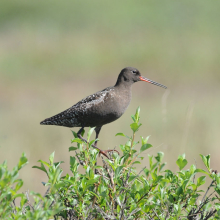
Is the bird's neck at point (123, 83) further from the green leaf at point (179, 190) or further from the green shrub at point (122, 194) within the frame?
the green leaf at point (179, 190)

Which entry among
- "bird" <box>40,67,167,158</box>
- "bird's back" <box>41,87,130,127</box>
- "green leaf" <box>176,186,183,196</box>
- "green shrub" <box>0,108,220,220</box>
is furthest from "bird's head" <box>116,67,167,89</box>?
"green leaf" <box>176,186,183,196</box>

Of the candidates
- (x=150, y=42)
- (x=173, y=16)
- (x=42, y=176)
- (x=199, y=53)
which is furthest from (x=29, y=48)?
(x=42, y=176)

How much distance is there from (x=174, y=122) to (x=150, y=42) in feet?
31.3

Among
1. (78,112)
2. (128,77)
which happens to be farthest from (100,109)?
(128,77)

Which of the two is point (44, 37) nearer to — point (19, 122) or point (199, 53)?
point (199, 53)

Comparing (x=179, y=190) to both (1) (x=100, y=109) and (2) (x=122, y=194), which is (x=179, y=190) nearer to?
(2) (x=122, y=194)

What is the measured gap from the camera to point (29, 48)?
57.1ft

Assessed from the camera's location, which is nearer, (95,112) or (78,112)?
(95,112)

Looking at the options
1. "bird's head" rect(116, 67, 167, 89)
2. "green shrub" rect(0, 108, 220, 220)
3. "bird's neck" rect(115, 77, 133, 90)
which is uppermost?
"bird's head" rect(116, 67, 167, 89)

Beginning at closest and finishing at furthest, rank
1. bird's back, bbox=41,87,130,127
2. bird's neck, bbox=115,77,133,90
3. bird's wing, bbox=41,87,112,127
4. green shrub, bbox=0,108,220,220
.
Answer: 1. green shrub, bbox=0,108,220,220
2. bird's back, bbox=41,87,130,127
3. bird's wing, bbox=41,87,112,127
4. bird's neck, bbox=115,77,133,90

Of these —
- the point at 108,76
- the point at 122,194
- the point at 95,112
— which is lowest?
the point at 122,194

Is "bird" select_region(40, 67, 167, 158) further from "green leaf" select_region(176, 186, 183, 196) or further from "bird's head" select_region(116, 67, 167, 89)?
"green leaf" select_region(176, 186, 183, 196)

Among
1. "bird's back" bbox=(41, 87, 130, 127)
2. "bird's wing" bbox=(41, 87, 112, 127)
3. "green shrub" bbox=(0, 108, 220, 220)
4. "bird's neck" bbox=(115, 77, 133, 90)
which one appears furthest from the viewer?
"bird's neck" bbox=(115, 77, 133, 90)

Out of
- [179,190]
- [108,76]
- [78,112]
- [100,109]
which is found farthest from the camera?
[108,76]
